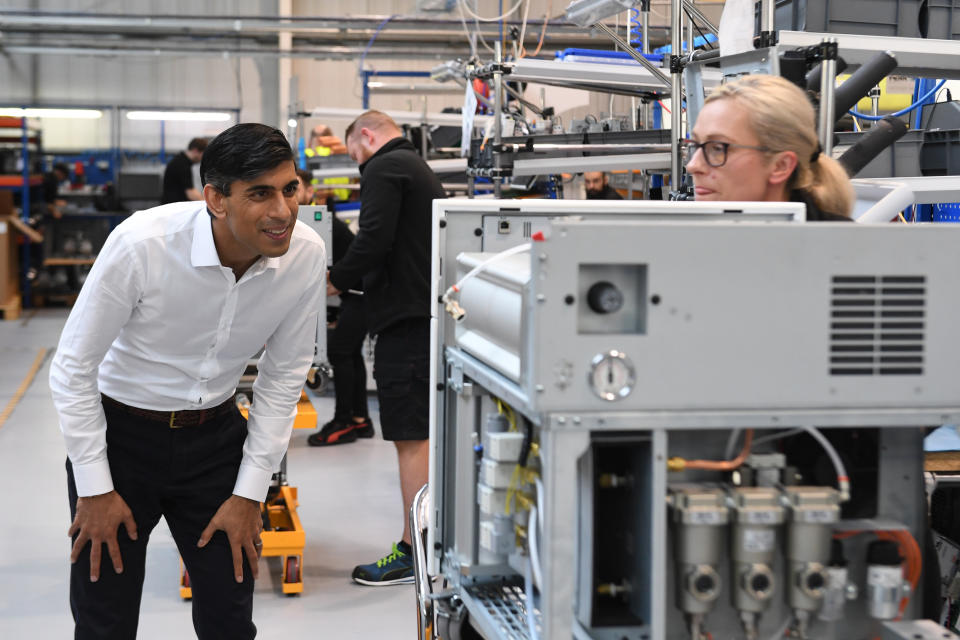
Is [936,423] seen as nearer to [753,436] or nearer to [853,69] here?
[753,436]

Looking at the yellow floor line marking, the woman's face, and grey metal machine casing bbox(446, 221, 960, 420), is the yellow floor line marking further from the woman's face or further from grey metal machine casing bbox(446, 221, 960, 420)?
grey metal machine casing bbox(446, 221, 960, 420)

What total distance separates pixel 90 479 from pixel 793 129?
1379 millimetres

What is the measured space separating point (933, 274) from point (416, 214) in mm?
2452

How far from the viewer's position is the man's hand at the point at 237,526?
2041 mm

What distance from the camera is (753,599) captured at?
1.18 metres

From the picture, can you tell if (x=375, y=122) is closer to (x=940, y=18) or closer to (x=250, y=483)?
(x=940, y=18)

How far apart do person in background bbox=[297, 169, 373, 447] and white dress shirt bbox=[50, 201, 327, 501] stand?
2897mm

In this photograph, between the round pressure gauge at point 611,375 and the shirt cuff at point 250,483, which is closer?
the round pressure gauge at point 611,375

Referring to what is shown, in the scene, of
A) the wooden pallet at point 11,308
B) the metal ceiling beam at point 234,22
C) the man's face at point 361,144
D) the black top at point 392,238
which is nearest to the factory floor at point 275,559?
the black top at point 392,238

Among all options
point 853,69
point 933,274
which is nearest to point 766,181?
point 933,274

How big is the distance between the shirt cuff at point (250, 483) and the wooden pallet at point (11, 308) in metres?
8.52

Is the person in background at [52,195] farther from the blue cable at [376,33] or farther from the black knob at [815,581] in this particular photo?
the black knob at [815,581]

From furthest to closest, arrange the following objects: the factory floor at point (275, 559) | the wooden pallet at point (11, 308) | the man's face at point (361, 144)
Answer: the wooden pallet at point (11, 308) → the man's face at point (361, 144) → the factory floor at point (275, 559)

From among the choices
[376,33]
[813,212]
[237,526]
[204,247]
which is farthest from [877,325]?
[376,33]
